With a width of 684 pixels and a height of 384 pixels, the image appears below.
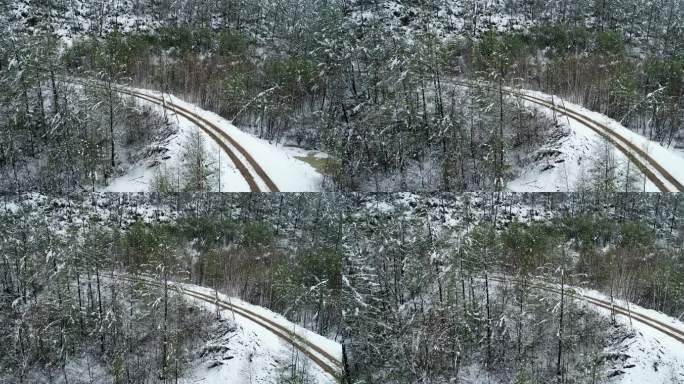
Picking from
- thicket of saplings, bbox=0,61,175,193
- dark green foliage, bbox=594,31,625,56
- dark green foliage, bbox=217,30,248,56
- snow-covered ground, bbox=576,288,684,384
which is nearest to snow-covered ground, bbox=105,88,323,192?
thicket of saplings, bbox=0,61,175,193

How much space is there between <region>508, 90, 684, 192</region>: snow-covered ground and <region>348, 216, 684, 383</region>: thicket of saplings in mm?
1066

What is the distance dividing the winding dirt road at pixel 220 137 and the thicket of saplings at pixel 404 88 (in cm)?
51

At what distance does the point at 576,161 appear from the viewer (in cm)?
1205

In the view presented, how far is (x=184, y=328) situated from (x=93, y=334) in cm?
190

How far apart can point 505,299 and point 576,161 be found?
302 cm

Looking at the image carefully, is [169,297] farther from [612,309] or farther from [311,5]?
[612,309]

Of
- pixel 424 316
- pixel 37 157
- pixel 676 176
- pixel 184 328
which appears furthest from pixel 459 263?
pixel 37 157

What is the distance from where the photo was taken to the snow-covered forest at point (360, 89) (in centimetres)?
1223

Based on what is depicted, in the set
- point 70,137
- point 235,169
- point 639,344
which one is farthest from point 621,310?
point 70,137

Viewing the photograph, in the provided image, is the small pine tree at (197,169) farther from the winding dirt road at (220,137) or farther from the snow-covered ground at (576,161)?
the snow-covered ground at (576,161)

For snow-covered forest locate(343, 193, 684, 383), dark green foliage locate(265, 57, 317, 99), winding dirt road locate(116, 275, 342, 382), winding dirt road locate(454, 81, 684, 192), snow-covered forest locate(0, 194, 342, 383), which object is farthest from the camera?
dark green foliage locate(265, 57, 317, 99)

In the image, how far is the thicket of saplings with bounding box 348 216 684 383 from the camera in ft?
40.4

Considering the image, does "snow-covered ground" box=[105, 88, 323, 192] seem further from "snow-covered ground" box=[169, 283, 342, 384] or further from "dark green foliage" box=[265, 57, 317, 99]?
"snow-covered ground" box=[169, 283, 342, 384]

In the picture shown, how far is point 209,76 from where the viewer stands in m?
14.3
